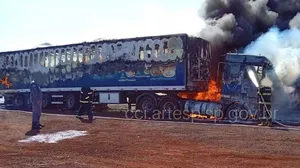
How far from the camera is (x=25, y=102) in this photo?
23.6 meters

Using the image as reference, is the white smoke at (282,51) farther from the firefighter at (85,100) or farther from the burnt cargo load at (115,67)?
the firefighter at (85,100)

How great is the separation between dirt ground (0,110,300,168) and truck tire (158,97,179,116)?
13.2 ft

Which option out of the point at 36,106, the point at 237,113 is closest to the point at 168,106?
the point at 237,113

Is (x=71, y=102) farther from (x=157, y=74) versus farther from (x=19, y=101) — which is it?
(x=157, y=74)

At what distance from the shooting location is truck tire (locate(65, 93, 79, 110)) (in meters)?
21.2

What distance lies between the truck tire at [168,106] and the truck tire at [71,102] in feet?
18.6

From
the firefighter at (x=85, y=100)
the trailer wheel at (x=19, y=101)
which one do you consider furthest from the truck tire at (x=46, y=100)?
the firefighter at (x=85, y=100)

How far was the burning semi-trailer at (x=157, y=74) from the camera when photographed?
16016mm

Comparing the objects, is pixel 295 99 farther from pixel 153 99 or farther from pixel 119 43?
pixel 119 43

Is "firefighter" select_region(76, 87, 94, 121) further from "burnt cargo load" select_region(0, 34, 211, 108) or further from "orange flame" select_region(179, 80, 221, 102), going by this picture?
"orange flame" select_region(179, 80, 221, 102)

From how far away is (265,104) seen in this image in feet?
47.2

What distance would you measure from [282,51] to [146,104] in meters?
8.37

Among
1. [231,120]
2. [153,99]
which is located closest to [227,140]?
[231,120]

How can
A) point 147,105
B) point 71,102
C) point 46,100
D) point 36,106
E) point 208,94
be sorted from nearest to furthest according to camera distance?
point 36,106 → point 208,94 → point 147,105 → point 71,102 → point 46,100
